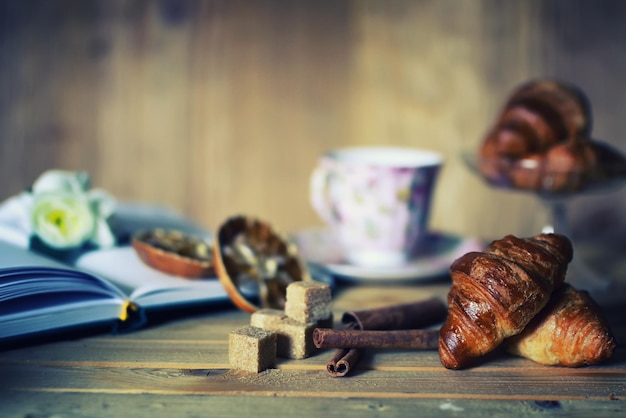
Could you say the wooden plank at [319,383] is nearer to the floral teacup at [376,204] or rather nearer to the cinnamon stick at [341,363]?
the cinnamon stick at [341,363]

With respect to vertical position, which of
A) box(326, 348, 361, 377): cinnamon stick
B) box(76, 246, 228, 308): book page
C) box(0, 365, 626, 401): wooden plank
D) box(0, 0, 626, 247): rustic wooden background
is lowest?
box(0, 365, 626, 401): wooden plank

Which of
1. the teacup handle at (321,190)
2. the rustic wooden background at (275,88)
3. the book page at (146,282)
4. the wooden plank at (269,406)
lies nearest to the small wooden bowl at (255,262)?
the book page at (146,282)

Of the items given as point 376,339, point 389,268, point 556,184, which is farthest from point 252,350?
point 556,184

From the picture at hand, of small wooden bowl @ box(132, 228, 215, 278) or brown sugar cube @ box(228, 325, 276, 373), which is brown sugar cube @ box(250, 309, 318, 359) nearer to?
brown sugar cube @ box(228, 325, 276, 373)

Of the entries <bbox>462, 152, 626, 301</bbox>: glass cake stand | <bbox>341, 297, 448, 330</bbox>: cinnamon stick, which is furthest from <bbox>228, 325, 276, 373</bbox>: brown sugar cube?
<bbox>462, 152, 626, 301</bbox>: glass cake stand

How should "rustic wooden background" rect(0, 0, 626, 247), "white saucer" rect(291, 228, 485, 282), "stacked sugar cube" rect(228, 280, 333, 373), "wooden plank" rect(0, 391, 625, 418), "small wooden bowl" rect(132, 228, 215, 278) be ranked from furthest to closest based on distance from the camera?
"rustic wooden background" rect(0, 0, 626, 247) < "white saucer" rect(291, 228, 485, 282) < "small wooden bowl" rect(132, 228, 215, 278) < "stacked sugar cube" rect(228, 280, 333, 373) < "wooden plank" rect(0, 391, 625, 418)

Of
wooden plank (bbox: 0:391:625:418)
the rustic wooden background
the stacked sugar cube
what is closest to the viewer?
wooden plank (bbox: 0:391:625:418)
